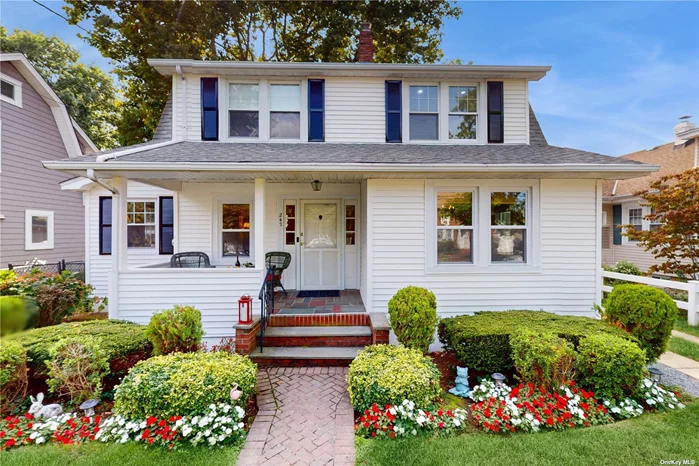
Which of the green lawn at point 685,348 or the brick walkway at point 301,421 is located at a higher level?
the green lawn at point 685,348

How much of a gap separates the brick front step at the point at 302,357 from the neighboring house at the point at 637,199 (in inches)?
480

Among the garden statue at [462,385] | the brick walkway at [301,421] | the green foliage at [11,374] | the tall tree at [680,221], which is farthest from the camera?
the tall tree at [680,221]

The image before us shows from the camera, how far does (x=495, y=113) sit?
7191 millimetres

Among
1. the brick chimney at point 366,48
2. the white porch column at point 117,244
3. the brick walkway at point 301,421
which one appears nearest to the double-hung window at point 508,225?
the brick walkway at point 301,421

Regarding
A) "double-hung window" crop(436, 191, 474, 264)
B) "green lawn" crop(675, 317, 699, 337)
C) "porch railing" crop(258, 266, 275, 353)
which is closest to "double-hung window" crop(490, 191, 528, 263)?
"double-hung window" crop(436, 191, 474, 264)

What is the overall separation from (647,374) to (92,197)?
11485 millimetres

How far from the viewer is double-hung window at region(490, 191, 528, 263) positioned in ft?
20.1

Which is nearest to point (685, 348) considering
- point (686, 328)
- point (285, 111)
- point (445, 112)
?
point (686, 328)

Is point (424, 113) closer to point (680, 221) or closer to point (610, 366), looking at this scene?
point (610, 366)

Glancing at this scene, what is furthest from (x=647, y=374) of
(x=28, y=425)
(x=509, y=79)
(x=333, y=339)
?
(x=28, y=425)

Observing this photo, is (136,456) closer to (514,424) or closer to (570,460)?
(514,424)

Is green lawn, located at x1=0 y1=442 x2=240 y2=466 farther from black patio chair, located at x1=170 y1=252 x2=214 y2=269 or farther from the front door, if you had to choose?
the front door

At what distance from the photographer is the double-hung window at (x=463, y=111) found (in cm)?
719

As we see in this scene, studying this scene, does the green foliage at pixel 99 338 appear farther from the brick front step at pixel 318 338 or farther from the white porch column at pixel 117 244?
the brick front step at pixel 318 338
